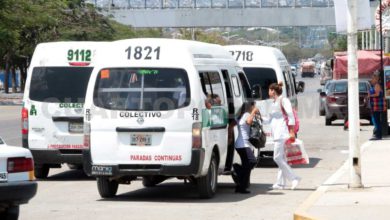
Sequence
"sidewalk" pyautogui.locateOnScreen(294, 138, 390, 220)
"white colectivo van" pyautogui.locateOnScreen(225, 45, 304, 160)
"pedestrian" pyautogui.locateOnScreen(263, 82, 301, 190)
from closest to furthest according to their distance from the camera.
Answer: "sidewalk" pyautogui.locateOnScreen(294, 138, 390, 220) → "pedestrian" pyautogui.locateOnScreen(263, 82, 301, 190) → "white colectivo van" pyautogui.locateOnScreen(225, 45, 304, 160)

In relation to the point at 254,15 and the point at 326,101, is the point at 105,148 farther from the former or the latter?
the point at 254,15

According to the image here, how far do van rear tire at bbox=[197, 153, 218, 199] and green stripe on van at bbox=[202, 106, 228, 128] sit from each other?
535 millimetres

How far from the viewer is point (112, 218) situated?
42.0 ft

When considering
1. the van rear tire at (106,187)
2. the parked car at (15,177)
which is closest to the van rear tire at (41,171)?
the van rear tire at (106,187)

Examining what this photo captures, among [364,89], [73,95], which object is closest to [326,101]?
[364,89]

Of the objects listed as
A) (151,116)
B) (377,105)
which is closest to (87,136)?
(151,116)

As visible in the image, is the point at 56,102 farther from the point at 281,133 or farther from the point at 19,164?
the point at 19,164

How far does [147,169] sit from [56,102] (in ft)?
12.2

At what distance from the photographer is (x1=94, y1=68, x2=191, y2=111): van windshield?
14594mm

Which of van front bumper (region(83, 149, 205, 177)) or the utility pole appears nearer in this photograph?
van front bumper (region(83, 149, 205, 177))

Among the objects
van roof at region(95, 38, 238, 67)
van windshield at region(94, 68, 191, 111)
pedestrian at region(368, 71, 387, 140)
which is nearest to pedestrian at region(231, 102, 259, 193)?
van roof at region(95, 38, 238, 67)

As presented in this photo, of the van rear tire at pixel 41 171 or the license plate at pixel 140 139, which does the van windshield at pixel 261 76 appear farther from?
the license plate at pixel 140 139

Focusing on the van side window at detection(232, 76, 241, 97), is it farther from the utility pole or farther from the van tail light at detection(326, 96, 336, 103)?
the van tail light at detection(326, 96, 336, 103)

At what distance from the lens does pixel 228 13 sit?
8356 centimetres
